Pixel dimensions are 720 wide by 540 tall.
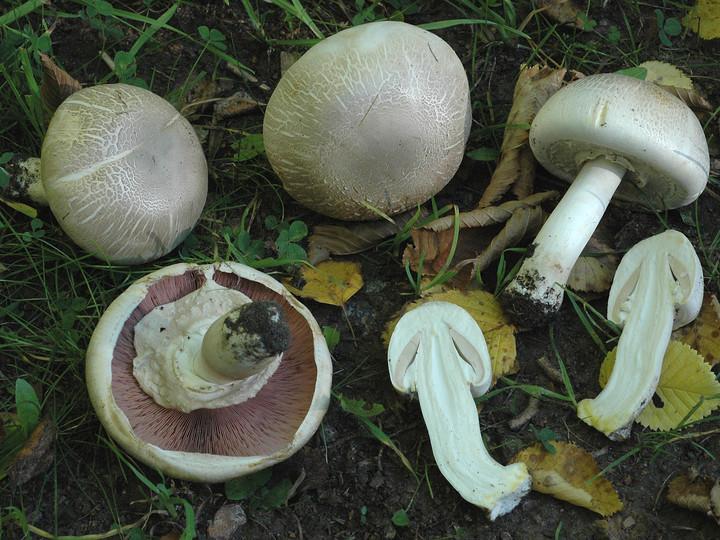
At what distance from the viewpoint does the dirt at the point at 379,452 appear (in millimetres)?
2447

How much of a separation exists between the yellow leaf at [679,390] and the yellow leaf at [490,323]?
547 mm

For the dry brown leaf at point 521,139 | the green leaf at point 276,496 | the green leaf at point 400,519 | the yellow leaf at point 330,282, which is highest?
the dry brown leaf at point 521,139

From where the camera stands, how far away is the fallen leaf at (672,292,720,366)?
2.76m

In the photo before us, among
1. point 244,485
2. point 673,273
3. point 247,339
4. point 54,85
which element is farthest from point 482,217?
point 54,85

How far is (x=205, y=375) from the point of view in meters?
2.30

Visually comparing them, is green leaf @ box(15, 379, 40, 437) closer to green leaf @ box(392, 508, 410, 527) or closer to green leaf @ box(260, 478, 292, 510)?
green leaf @ box(260, 478, 292, 510)

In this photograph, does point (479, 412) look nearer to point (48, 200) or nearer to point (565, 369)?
point (565, 369)

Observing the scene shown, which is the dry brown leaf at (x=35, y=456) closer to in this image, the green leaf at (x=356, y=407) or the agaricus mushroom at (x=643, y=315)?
the green leaf at (x=356, y=407)

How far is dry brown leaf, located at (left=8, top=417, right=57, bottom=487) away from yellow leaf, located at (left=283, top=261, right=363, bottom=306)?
3.41 ft

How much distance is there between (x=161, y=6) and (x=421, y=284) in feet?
6.03

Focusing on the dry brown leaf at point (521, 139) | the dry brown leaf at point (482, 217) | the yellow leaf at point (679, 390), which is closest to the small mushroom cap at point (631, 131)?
the dry brown leaf at point (521, 139)

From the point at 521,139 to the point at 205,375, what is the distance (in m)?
1.72

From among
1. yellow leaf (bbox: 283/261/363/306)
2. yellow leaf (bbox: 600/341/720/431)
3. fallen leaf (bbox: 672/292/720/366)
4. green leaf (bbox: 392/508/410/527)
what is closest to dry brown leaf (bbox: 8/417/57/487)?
yellow leaf (bbox: 283/261/363/306)

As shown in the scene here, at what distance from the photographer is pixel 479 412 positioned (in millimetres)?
2711
